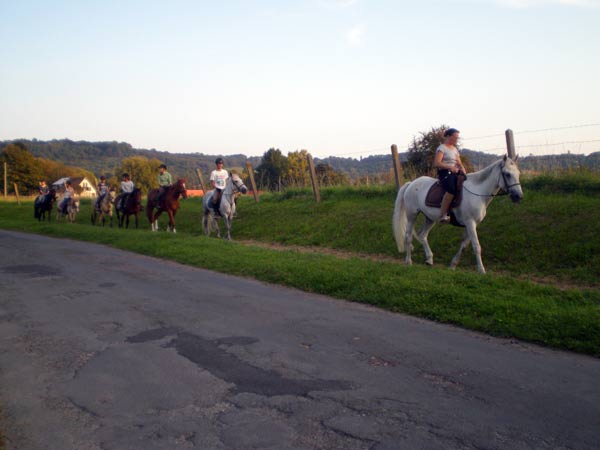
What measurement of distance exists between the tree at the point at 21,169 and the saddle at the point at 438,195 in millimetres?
82400

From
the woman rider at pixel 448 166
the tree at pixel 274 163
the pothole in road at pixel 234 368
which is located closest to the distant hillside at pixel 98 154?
the tree at pixel 274 163

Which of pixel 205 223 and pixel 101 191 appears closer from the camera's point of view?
pixel 205 223

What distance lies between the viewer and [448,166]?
1095cm

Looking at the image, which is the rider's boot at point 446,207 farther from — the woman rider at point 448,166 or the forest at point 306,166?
the forest at point 306,166

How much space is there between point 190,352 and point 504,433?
3.23m

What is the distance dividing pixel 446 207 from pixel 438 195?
1.57 feet

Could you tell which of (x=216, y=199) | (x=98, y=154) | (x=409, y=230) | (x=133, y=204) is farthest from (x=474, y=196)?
(x=98, y=154)

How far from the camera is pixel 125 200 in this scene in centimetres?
2616

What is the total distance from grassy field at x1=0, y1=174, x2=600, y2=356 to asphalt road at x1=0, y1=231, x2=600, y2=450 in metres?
0.67

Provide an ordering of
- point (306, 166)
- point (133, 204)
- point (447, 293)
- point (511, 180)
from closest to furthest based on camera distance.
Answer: point (447, 293) < point (511, 180) < point (133, 204) < point (306, 166)

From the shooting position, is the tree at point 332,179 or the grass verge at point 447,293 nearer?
the grass verge at point 447,293

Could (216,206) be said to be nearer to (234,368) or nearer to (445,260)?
(445,260)

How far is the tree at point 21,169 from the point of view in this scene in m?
81.8

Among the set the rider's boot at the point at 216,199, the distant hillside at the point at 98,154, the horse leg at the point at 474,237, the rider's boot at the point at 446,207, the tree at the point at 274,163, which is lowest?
the horse leg at the point at 474,237
